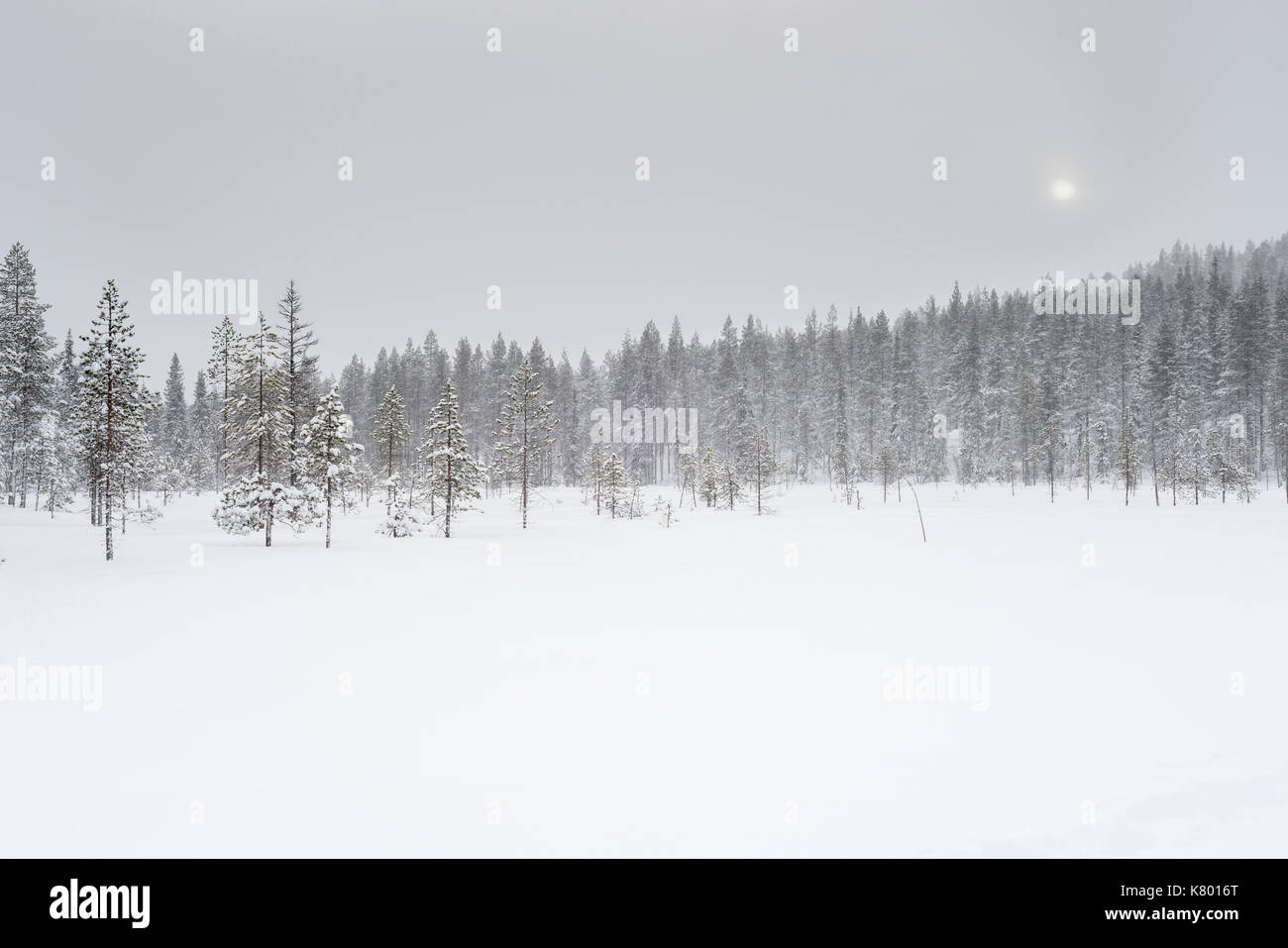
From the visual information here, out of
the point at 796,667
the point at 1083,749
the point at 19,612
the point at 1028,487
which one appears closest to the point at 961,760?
the point at 1083,749

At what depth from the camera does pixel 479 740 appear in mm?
6000

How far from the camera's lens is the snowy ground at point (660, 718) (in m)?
4.50

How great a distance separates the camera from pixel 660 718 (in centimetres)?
656

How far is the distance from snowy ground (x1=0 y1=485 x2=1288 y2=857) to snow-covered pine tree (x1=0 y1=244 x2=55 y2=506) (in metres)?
29.3

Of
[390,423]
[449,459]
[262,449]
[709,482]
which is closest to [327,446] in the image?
[262,449]

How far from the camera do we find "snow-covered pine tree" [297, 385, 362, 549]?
28516mm

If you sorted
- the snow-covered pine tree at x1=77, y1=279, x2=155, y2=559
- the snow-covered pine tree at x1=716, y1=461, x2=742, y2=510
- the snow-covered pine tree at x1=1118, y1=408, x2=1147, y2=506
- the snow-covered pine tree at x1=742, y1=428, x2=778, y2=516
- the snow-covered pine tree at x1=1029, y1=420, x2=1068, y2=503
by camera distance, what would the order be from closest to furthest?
1. the snow-covered pine tree at x1=77, y1=279, x2=155, y2=559
2. the snow-covered pine tree at x1=1118, y1=408, x2=1147, y2=506
3. the snow-covered pine tree at x1=742, y1=428, x2=778, y2=516
4. the snow-covered pine tree at x1=716, y1=461, x2=742, y2=510
5. the snow-covered pine tree at x1=1029, y1=420, x2=1068, y2=503

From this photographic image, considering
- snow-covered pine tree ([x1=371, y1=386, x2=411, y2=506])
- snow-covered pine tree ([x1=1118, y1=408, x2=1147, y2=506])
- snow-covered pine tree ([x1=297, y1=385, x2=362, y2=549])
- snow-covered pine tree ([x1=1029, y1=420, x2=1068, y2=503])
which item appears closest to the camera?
snow-covered pine tree ([x1=297, y1=385, x2=362, y2=549])

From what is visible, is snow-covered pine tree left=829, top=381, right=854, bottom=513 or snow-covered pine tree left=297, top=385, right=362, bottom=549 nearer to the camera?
snow-covered pine tree left=297, top=385, right=362, bottom=549

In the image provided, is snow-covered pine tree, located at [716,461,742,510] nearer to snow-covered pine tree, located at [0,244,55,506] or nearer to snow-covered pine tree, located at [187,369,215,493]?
snow-covered pine tree, located at [0,244,55,506]

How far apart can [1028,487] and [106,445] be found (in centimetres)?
7148

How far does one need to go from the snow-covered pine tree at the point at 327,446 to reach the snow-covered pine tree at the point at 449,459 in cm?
590
